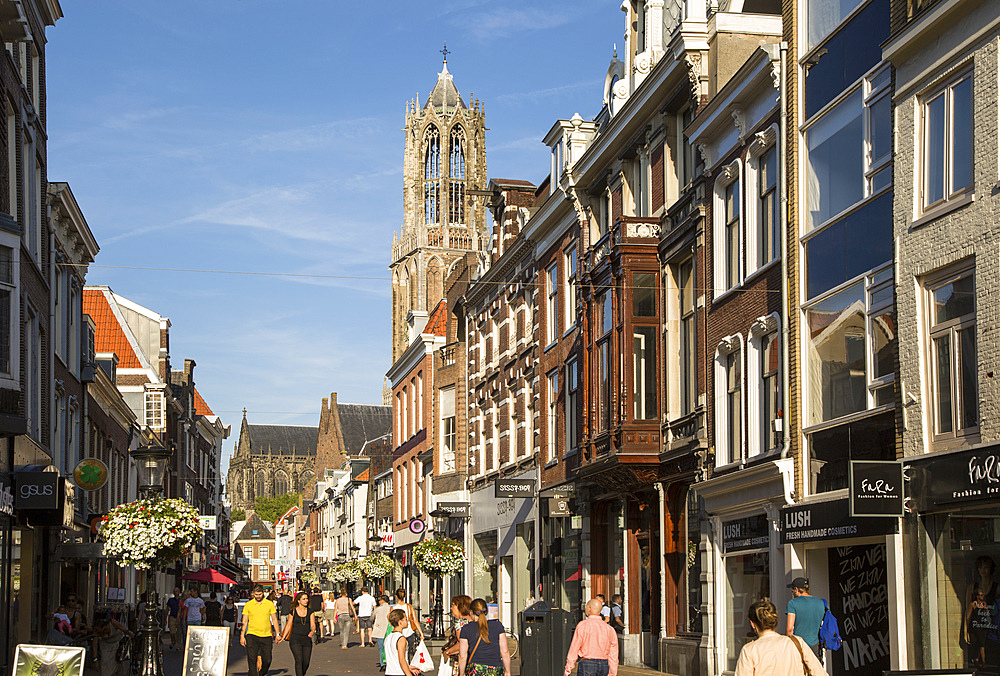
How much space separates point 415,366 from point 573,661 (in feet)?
136

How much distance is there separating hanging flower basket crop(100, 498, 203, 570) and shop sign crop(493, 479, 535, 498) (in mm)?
9279

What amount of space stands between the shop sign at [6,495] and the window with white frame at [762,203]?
12.4 m

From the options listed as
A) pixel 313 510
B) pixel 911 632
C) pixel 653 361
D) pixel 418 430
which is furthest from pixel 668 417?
pixel 313 510

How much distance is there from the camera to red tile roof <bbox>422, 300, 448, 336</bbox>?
53.5 m

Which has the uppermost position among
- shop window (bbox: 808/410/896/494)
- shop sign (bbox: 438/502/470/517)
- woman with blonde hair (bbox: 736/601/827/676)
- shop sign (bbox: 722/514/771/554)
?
shop window (bbox: 808/410/896/494)

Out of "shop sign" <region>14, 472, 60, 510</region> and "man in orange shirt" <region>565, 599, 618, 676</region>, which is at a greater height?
"shop sign" <region>14, 472, 60, 510</region>

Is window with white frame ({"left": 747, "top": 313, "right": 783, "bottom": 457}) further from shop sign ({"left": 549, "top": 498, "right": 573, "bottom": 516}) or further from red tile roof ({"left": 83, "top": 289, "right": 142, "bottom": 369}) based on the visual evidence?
red tile roof ({"left": 83, "top": 289, "right": 142, "bottom": 369})

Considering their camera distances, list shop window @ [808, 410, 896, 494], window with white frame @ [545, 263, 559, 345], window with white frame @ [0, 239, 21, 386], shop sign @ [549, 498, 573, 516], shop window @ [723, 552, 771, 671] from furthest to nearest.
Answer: window with white frame @ [545, 263, 559, 345]
shop sign @ [549, 498, 573, 516]
window with white frame @ [0, 239, 21, 386]
shop window @ [723, 552, 771, 671]
shop window @ [808, 410, 896, 494]

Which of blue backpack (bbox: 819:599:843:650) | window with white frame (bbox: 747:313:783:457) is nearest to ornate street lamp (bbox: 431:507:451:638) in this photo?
window with white frame (bbox: 747:313:783:457)

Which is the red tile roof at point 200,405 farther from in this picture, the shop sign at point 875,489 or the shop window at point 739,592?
the shop sign at point 875,489

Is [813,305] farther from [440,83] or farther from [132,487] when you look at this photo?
[440,83]

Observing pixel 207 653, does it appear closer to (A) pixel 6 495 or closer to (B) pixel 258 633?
(B) pixel 258 633

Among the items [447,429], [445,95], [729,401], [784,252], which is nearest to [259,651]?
[729,401]

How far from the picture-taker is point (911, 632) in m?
15.3
